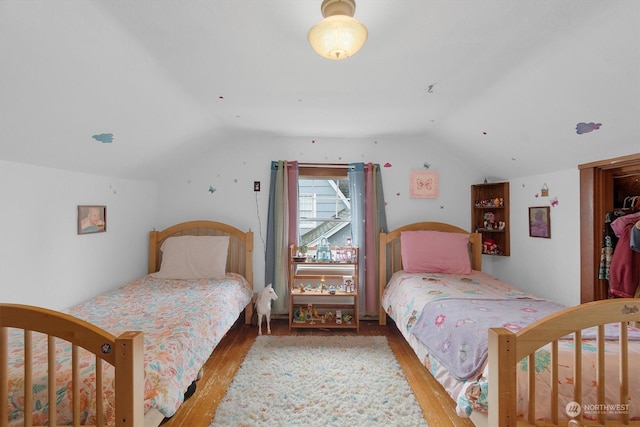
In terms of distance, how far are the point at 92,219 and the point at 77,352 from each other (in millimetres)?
2008

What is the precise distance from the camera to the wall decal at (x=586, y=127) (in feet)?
6.96

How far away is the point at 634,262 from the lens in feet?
7.59

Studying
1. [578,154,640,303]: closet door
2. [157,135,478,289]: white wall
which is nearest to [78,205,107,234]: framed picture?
[157,135,478,289]: white wall

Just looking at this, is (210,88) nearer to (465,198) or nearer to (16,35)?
(16,35)

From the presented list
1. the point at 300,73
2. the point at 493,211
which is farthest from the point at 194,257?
the point at 493,211

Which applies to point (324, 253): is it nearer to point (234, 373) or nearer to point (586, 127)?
point (234, 373)

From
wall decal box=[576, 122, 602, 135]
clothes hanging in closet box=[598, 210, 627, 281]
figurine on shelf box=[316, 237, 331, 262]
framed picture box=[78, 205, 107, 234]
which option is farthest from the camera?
figurine on shelf box=[316, 237, 331, 262]

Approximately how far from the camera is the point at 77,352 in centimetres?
116

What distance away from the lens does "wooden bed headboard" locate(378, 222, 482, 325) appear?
3627 millimetres

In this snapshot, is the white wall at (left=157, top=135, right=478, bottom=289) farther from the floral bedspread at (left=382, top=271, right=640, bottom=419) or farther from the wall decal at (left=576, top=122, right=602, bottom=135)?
the wall decal at (left=576, top=122, right=602, bottom=135)

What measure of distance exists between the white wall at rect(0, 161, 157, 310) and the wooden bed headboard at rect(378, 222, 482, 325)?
2.75 meters

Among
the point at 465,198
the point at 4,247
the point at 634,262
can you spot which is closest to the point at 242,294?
the point at 4,247

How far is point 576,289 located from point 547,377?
72.8 inches

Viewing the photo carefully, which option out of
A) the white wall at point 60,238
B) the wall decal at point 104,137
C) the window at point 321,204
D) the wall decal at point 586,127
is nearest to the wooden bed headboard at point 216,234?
the white wall at point 60,238
